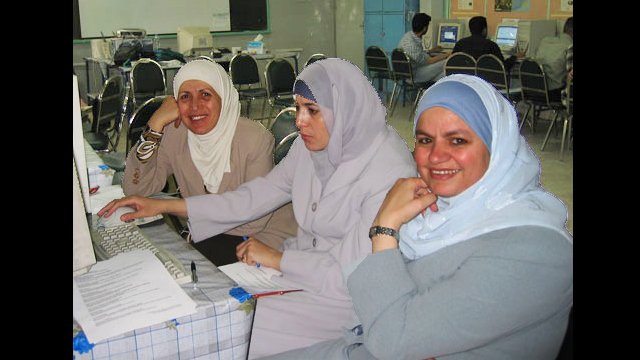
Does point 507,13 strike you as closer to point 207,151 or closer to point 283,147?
point 283,147

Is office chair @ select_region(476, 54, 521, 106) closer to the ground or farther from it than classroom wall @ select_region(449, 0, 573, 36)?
closer to the ground

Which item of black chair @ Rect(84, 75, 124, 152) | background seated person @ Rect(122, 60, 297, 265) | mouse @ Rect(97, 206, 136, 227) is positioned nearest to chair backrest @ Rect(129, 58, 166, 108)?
black chair @ Rect(84, 75, 124, 152)

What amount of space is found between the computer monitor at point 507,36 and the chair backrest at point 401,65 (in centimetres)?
111

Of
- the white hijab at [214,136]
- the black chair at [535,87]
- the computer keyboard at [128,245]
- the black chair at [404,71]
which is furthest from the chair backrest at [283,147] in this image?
the black chair at [404,71]

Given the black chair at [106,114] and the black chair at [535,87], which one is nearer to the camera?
the black chair at [106,114]

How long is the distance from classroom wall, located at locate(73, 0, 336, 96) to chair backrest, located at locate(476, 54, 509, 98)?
4.12 m

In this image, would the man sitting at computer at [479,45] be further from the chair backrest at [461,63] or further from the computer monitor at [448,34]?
the computer monitor at [448,34]

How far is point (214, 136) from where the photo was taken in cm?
241

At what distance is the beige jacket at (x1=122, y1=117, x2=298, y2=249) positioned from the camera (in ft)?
7.59

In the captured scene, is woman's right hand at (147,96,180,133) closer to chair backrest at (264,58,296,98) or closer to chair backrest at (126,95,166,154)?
chair backrest at (126,95,166,154)

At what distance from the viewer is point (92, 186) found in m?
2.26

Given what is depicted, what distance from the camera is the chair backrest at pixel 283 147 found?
2410 mm
